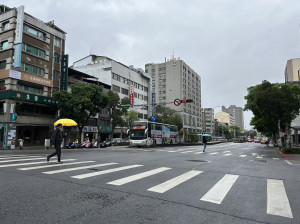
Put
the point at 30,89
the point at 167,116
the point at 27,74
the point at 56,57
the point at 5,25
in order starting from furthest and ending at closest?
the point at 167,116
the point at 56,57
the point at 30,89
the point at 5,25
the point at 27,74

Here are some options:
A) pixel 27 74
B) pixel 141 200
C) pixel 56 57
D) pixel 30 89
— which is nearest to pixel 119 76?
pixel 56 57

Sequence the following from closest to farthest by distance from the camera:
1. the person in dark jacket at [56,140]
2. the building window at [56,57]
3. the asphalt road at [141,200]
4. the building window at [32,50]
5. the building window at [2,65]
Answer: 1. the asphalt road at [141,200]
2. the person in dark jacket at [56,140]
3. the building window at [2,65]
4. the building window at [32,50]
5. the building window at [56,57]

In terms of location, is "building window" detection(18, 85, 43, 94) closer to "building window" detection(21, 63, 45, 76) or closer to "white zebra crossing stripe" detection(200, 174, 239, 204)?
"building window" detection(21, 63, 45, 76)

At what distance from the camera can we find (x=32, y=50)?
3098cm

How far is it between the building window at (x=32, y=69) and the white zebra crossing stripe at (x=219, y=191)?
1223 inches

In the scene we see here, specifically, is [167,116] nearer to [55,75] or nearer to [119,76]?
[119,76]

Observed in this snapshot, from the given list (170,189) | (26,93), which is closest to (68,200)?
(170,189)

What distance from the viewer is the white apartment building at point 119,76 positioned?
2050 inches

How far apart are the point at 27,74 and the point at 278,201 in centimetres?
3214

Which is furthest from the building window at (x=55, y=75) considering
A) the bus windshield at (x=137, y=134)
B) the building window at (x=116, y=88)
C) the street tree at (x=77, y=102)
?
the building window at (x=116, y=88)

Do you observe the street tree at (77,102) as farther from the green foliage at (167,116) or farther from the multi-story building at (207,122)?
A: the multi-story building at (207,122)

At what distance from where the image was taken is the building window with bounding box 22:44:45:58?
98.4 ft

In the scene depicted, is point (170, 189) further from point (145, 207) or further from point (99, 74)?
point (99, 74)

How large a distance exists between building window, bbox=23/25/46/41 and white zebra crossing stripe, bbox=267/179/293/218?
34.5m
